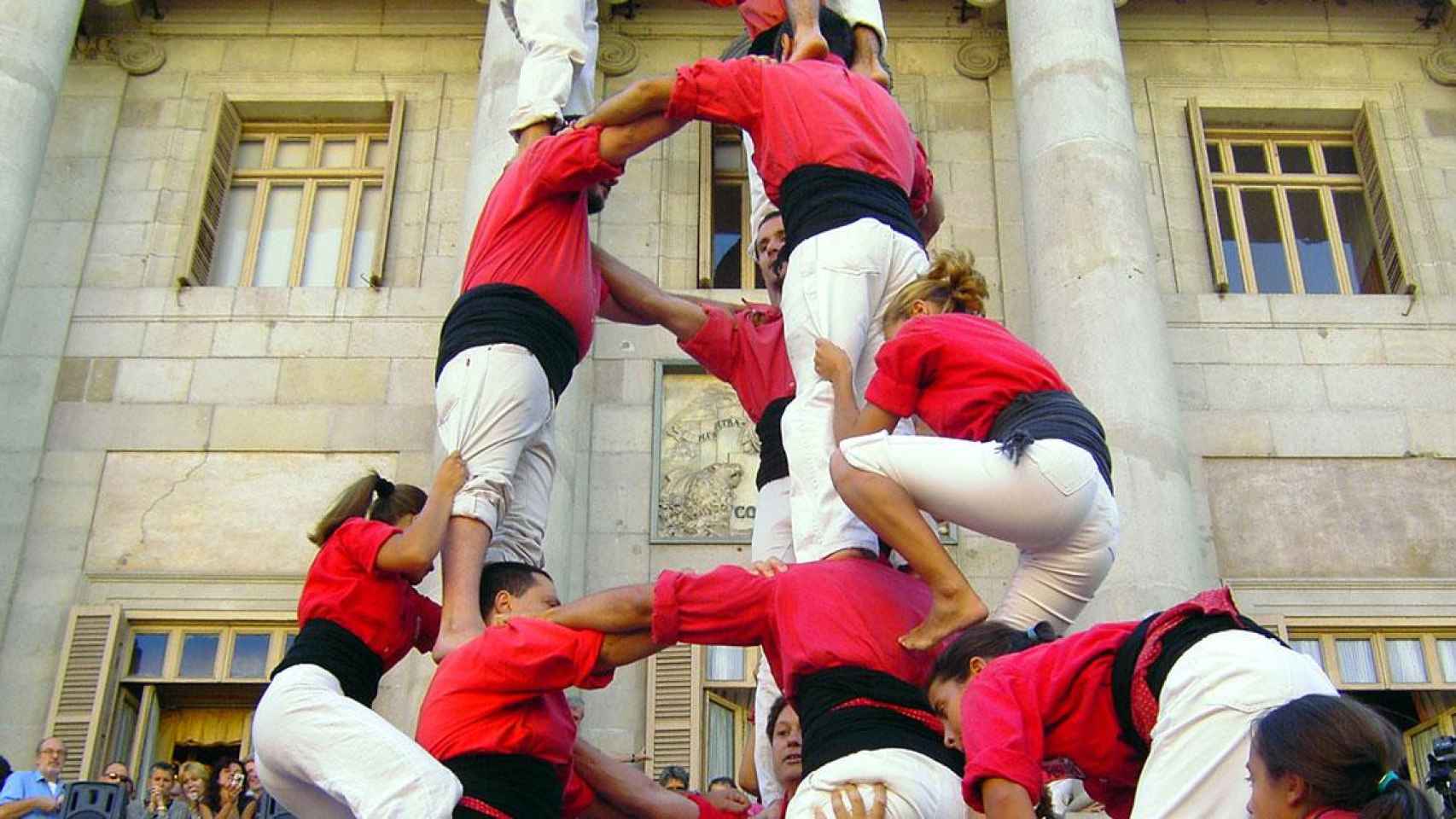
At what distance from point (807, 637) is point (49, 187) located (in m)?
12.7

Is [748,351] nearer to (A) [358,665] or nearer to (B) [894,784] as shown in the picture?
(A) [358,665]

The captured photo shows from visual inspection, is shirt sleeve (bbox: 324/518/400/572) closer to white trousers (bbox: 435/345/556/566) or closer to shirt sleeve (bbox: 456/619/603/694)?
white trousers (bbox: 435/345/556/566)

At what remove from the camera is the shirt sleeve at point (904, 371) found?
18.2 ft

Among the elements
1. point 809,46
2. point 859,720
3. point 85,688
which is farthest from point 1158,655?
point 85,688

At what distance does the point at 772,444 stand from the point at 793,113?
56.0 inches

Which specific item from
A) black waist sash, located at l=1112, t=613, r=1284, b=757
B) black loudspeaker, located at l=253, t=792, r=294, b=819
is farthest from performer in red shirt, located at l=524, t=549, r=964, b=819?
black loudspeaker, located at l=253, t=792, r=294, b=819

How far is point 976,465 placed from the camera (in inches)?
204

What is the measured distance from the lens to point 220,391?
14445 mm

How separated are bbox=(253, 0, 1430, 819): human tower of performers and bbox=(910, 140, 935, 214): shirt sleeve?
0.9 inches

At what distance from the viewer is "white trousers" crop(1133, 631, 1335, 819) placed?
13.4ft

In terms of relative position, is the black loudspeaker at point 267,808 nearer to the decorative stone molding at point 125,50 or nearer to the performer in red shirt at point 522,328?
the performer in red shirt at point 522,328

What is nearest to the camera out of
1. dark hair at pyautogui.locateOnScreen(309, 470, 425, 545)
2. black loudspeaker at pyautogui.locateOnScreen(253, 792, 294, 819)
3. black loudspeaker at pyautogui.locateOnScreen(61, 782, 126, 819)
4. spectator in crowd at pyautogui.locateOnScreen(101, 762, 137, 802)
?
dark hair at pyautogui.locateOnScreen(309, 470, 425, 545)

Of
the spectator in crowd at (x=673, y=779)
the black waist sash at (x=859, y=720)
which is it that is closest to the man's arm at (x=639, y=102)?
the black waist sash at (x=859, y=720)

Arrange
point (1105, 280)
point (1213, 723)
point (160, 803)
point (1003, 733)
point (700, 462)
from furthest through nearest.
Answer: point (700, 462) < point (1105, 280) < point (160, 803) < point (1003, 733) < point (1213, 723)
